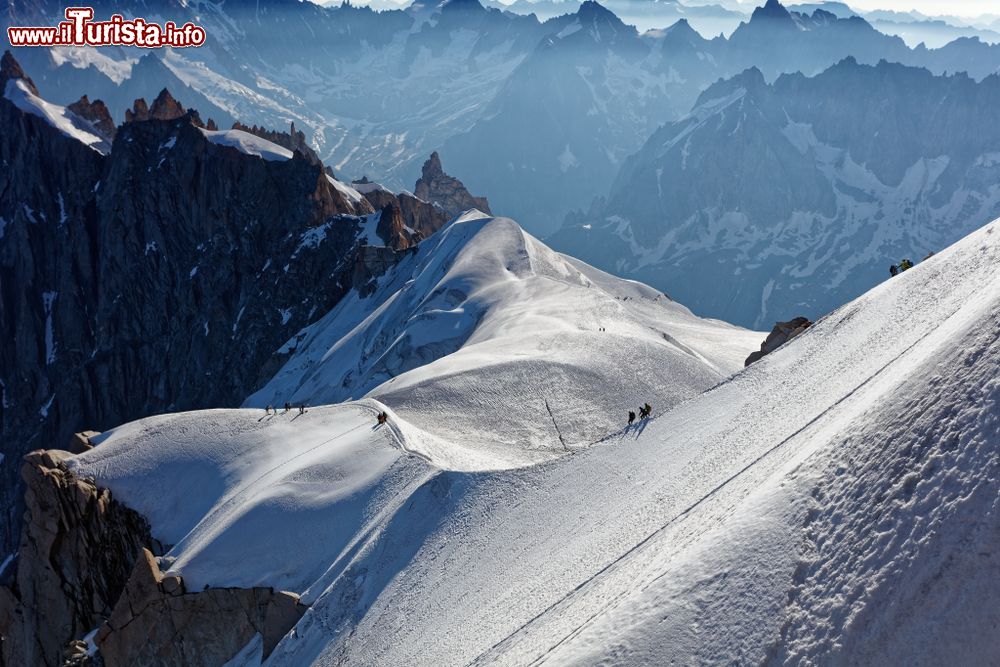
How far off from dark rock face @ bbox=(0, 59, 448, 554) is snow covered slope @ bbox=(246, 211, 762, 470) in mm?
17875

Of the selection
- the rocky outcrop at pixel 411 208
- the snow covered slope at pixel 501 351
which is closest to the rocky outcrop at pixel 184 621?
the snow covered slope at pixel 501 351

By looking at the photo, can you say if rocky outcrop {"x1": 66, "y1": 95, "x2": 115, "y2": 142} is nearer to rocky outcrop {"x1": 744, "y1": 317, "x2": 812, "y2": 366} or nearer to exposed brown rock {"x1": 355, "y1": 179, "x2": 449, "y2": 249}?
exposed brown rock {"x1": 355, "y1": 179, "x2": 449, "y2": 249}

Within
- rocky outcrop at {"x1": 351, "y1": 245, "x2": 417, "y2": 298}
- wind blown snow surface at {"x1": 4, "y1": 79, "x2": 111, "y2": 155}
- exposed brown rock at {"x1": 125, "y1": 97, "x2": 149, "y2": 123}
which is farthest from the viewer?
exposed brown rock at {"x1": 125, "y1": 97, "x2": 149, "y2": 123}

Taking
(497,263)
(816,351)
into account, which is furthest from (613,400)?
(497,263)

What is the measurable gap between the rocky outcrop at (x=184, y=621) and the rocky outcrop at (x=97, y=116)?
168 m

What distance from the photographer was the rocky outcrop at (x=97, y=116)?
18362 centimetres

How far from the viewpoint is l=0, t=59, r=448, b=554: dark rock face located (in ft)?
440

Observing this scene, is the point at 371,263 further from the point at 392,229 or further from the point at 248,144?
the point at 248,144

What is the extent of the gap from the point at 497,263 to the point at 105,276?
96116 mm

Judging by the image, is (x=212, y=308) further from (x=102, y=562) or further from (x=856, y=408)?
(x=856, y=408)

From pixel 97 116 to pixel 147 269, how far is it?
173 feet

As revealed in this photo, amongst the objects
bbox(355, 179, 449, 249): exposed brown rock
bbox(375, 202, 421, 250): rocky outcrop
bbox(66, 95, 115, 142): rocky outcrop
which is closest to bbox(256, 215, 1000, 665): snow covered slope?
bbox(375, 202, 421, 250): rocky outcrop

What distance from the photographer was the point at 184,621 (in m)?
37.4

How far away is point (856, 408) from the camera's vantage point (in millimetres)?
21328
